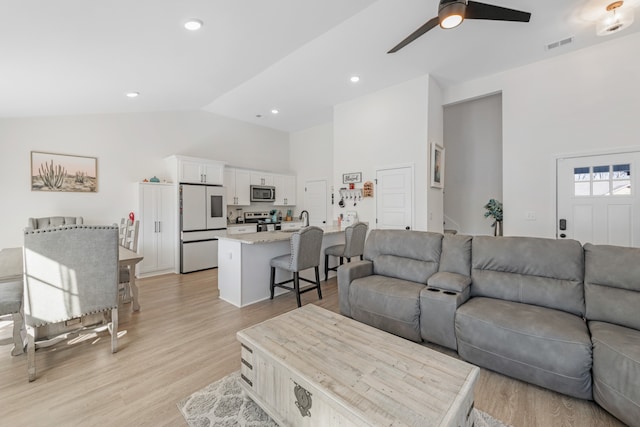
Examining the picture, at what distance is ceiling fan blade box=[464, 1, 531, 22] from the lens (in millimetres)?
2248

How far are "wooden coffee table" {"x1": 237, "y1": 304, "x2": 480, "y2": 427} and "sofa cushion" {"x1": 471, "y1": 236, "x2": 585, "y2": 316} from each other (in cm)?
122

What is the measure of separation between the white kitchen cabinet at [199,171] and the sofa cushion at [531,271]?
16.2 feet

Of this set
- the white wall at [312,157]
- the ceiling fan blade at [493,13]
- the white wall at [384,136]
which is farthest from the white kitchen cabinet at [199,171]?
the ceiling fan blade at [493,13]

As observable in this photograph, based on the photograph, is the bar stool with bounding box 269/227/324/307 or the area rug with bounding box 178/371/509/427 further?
the bar stool with bounding box 269/227/324/307

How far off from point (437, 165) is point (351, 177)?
5.26 feet

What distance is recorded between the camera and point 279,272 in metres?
3.85

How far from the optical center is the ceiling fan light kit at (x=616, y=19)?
2540mm

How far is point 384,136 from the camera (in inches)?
193

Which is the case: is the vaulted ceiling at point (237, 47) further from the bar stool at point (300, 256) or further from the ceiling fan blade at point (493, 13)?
the bar stool at point (300, 256)

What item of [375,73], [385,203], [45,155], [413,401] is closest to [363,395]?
[413,401]

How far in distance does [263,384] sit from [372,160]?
426 centimetres

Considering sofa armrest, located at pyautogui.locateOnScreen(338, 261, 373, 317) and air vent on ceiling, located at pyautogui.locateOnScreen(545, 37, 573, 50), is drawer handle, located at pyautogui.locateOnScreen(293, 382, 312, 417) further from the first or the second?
air vent on ceiling, located at pyautogui.locateOnScreen(545, 37, 573, 50)

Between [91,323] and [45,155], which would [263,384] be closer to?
[91,323]

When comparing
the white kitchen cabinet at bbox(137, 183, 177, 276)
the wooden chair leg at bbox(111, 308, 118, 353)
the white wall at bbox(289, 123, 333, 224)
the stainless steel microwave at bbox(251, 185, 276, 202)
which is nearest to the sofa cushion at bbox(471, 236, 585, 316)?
the wooden chair leg at bbox(111, 308, 118, 353)
